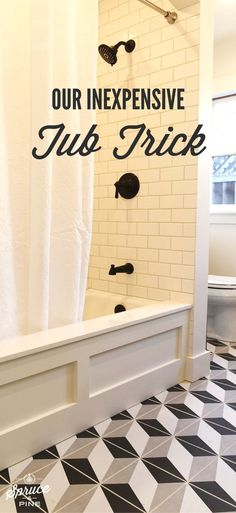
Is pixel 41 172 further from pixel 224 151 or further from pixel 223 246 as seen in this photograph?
pixel 224 151

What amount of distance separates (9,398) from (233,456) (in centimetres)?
92

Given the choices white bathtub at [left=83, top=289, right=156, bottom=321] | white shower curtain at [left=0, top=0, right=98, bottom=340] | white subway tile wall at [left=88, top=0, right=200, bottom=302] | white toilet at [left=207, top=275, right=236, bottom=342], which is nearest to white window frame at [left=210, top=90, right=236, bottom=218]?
white toilet at [left=207, top=275, right=236, bottom=342]

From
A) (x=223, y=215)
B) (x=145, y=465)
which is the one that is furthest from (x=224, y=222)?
(x=145, y=465)

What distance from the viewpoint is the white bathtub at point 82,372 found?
148cm

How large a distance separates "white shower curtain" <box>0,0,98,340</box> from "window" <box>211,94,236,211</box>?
7.57ft

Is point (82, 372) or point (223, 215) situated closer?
point (82, 372)

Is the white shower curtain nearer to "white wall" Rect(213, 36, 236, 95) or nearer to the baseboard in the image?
the baseboard

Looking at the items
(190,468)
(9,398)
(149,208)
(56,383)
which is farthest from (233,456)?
(149,208)

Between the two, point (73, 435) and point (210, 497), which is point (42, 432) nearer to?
point (73, 435)

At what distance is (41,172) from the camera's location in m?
1.67

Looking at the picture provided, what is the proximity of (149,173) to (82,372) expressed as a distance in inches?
50.3

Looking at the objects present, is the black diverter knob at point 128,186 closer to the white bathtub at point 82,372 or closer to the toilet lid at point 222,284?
the white bathtub at point 82,372

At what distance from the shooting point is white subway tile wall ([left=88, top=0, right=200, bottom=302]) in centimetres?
221

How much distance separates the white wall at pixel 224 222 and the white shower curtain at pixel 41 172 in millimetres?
2160
